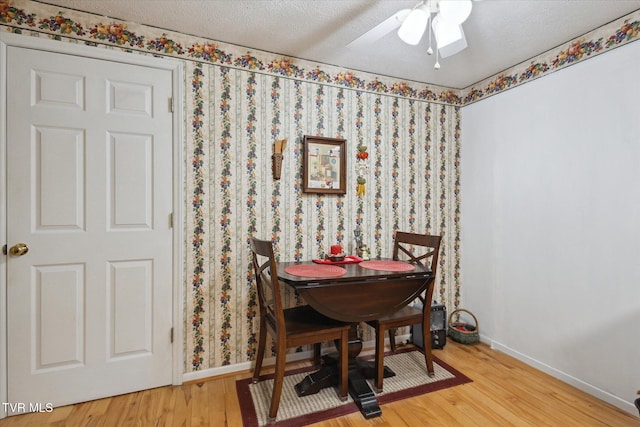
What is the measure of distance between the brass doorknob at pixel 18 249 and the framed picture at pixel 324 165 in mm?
1726

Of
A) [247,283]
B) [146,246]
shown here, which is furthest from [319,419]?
[146,246]

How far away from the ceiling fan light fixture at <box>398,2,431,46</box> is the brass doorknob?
2303 millimetres

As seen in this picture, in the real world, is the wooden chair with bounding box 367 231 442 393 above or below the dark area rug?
above

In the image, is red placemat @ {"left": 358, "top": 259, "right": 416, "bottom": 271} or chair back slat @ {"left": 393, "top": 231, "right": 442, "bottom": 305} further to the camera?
chair back slat @ {"left": 393, "top": 231, "right": 442, "bottom": 305}

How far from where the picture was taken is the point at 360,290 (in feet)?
6.10

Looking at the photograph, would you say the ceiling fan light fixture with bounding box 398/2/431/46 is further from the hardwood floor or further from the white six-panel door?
the hardwood floor

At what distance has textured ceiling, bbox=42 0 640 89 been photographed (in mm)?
1784

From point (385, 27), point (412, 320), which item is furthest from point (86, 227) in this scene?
point (412, 320)

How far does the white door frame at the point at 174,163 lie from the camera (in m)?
1.74

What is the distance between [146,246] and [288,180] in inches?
41.9

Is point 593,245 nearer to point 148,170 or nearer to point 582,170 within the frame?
point 582,170

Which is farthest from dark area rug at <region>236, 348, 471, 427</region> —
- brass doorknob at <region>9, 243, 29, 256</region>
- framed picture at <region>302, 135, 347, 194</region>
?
brass doorknob at <region>9, 243, 29, 256</region>

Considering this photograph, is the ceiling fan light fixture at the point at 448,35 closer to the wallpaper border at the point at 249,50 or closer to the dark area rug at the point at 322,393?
the wallpaper border at the point at 249,50

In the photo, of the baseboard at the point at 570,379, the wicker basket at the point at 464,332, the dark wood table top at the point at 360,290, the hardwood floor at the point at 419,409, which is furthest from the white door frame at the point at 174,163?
the baseboard at the point at 570,379
